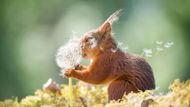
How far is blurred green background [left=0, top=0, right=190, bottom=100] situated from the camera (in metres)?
6.34

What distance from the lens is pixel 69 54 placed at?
1.54 m

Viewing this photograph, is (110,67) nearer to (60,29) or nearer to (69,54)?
(69,54)

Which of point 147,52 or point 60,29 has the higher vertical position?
point 60,29

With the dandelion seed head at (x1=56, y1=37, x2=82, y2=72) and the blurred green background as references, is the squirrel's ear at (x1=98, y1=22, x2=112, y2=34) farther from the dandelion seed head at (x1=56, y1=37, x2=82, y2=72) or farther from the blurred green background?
the blurred green background

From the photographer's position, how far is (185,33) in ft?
22.7

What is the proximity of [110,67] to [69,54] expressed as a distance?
12cm

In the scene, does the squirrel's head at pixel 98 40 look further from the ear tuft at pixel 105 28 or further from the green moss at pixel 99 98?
the green moss at pixel 99 98

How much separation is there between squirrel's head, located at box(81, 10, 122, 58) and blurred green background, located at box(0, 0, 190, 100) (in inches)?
176

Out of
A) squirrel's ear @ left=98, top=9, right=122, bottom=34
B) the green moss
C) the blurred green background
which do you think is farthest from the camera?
the blurred green background

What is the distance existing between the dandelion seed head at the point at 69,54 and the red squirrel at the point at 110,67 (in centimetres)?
1

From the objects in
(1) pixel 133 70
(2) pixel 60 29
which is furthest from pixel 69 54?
(2) pixel 60 29

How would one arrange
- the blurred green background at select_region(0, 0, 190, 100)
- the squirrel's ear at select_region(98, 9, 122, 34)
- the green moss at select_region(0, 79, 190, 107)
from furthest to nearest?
the blurred green background at select_region(0, 0, 190, 100)
the squirrel's ear at select_region(98, 9, 122, 34)
the green moss at select_region(0, 79, 190, 107)

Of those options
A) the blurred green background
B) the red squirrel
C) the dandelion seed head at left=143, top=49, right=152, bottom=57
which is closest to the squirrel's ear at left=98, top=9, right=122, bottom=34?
the red squirrel

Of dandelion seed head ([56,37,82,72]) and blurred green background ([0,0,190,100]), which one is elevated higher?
blurred green background ([0,0,190,100])
